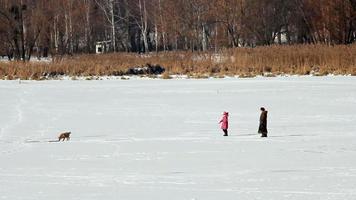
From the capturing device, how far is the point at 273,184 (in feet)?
26.3

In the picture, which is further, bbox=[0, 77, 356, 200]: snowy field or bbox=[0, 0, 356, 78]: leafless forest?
bbox=[0, 0, 356, 78]: leafless forest

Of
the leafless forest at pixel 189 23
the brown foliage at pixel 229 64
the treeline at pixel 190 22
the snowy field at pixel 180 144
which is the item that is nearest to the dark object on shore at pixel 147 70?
the brown foliage at pixel 229 64

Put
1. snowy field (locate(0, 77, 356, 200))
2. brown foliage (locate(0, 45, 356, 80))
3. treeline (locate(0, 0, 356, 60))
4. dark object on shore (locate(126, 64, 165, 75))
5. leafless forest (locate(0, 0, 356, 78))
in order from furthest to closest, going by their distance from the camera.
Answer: treeline (locate(0, 0, 356, 60)) < leafless forest (locate(0, 0, 356, 78)) < dark object on shore (locate(126, 64, 165, 75)) < brown foliage (locate(0, 45, 356, 80)) < snowy field (locate(0, 77, 356, 200))

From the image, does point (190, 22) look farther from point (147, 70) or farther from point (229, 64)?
point (229, 64)

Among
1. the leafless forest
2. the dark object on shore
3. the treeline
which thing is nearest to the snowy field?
the dark object on shore

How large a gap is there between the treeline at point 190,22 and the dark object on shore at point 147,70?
1472 centimetres

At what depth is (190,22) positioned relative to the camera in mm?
51406

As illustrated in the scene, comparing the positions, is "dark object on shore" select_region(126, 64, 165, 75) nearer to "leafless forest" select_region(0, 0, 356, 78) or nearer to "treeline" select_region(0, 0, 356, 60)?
"leafless forest" select_region(0, 0, 356, 78)

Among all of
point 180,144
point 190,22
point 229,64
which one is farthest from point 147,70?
point 190,22

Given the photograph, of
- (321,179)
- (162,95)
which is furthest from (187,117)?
(321,179)

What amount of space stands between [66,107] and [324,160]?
10.2 m

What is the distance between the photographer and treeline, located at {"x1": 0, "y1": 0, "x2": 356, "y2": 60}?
42594mm

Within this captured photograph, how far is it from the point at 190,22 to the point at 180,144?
40398 mm

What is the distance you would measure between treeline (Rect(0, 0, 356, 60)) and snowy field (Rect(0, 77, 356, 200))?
68.7ft
